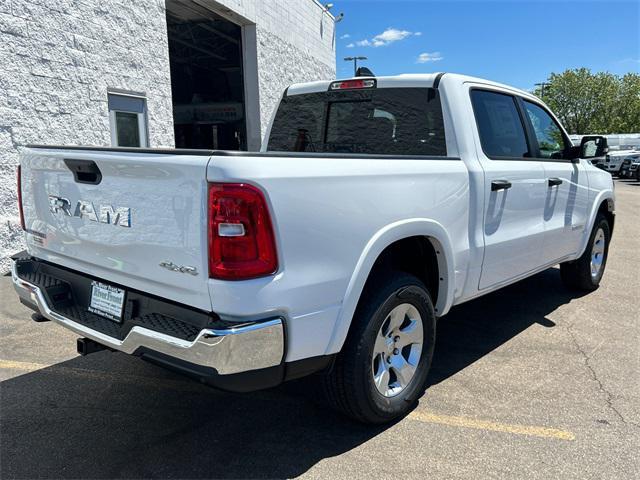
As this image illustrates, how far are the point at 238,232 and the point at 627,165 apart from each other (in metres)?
27.5

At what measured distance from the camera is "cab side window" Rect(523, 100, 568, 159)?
4.54 m

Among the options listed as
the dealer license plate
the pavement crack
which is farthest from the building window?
the pavement crack

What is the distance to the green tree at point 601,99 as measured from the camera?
2055 inches

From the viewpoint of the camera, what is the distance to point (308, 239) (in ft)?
7.79

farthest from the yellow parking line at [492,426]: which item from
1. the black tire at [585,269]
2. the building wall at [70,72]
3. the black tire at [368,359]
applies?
the building wall at [70,72]

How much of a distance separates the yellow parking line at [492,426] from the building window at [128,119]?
20.6ft

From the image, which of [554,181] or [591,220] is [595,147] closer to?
[591,220]

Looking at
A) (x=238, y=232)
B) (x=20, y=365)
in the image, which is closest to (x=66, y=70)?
(x=20, y=365)

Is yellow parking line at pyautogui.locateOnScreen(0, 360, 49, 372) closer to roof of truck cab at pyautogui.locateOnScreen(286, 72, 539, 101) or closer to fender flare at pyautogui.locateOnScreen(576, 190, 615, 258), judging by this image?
roof of truck cab at pyautogui.locateOnScreen(286, 72, 539, 101)

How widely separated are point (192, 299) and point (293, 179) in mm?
673

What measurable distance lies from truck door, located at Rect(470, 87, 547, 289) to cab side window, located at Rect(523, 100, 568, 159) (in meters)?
0.24

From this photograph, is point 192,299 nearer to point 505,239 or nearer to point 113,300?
point 113,300

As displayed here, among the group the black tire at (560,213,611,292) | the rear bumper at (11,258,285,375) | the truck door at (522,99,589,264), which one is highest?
the truck door at (522,99,589,264)

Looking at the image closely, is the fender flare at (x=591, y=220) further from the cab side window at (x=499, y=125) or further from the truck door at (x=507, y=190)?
the cab side window at (x=499, y=125)
